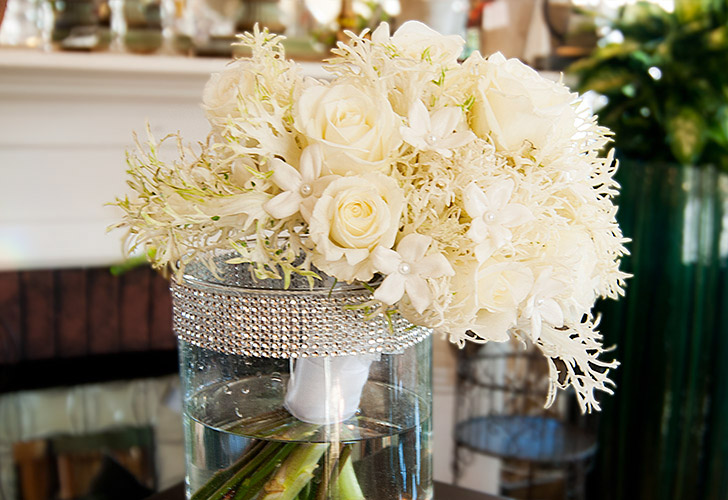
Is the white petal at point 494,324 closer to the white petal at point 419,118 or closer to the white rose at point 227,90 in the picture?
the white petal at point 419,118

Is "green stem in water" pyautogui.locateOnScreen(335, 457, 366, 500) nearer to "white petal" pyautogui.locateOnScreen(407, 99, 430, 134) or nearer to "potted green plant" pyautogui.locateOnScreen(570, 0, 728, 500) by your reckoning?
"white petal" pyautogui.locateOnScreen(407, 99, 430, 134)

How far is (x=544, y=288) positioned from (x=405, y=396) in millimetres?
173

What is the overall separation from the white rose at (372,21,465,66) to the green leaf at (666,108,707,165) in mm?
1406

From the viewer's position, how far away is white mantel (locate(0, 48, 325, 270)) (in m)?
1.65

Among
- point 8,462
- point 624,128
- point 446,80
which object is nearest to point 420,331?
point 446,80

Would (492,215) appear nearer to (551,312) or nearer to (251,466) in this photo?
(551,312)

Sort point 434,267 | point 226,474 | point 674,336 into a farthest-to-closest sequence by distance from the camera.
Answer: point 674,336 → point 226,474 → point 434,267

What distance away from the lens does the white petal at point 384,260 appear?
544mm

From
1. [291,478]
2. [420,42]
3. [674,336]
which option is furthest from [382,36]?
[674,336]

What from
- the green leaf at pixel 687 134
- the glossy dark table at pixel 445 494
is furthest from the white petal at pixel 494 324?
the green leaf at pixel 687 134

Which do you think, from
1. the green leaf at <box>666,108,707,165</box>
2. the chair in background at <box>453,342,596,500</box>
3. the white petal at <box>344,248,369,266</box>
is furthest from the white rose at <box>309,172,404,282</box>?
the green leaf at <box>666,108,707,165</box>

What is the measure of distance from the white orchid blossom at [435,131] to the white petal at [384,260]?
0.08 metres

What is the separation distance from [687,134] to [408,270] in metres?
1.52

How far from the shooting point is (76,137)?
1.76 meters
